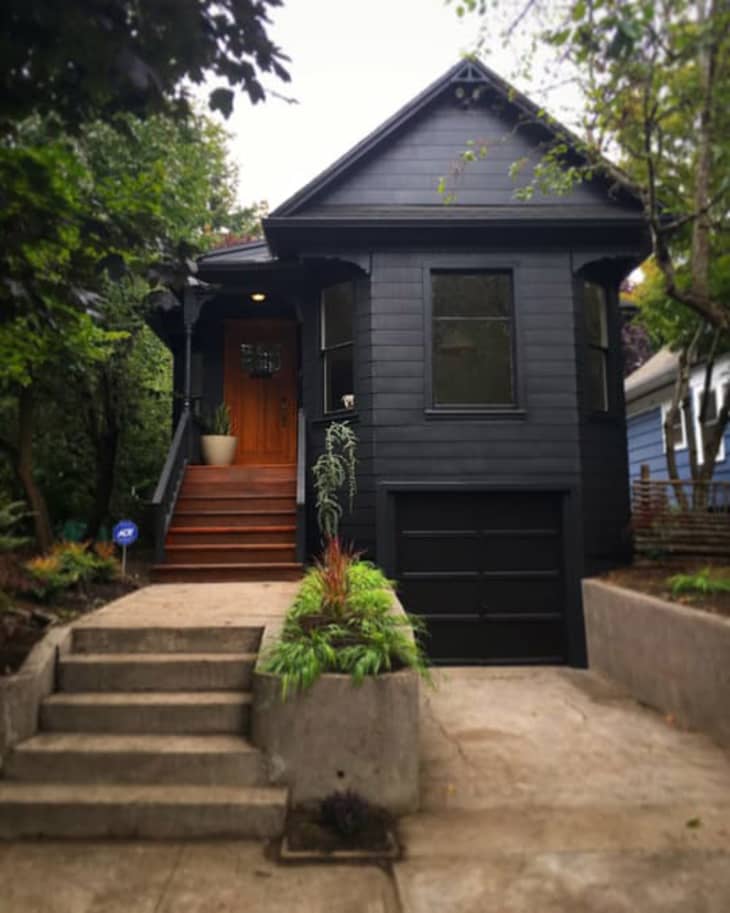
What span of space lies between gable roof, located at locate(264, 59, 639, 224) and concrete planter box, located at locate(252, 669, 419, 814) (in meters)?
6.50

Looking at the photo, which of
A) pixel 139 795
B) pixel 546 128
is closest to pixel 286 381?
pixel 546 128

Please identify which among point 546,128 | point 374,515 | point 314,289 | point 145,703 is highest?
point 546,128

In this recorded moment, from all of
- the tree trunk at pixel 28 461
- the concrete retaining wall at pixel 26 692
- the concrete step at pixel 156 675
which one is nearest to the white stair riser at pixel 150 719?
the concrete retaining wall at pixel 26 692

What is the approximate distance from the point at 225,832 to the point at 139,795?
1.66ft

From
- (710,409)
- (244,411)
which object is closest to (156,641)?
(244,411)

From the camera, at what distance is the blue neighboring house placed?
11.9 metres

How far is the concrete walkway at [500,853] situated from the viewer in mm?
2730

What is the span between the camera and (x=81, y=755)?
3.54 meters

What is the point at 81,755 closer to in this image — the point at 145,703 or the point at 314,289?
the point at 145,703

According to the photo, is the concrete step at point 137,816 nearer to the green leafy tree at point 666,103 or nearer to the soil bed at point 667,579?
the soil bed at point 667,579

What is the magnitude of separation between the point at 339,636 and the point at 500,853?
1397mm

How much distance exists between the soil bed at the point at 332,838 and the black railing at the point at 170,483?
458 cm

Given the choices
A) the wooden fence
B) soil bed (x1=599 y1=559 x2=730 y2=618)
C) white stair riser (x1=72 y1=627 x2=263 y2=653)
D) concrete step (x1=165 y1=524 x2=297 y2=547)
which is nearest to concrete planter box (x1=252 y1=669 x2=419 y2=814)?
white stair riser (x1=72 y1=627 x2=263 y2=653)

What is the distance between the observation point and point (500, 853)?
122 inches
